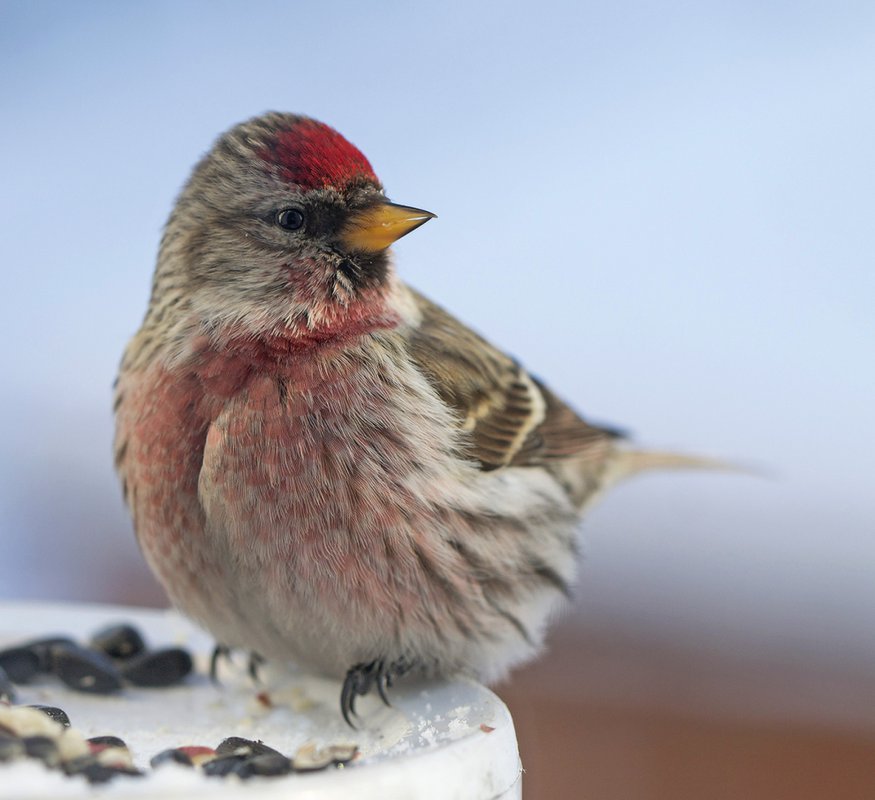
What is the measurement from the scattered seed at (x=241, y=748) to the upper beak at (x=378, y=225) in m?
0.71

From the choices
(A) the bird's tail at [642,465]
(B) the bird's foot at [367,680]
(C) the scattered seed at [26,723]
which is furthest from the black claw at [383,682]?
(A) the bird's tail at [642,465]

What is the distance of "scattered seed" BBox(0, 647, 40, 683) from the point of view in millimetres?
1755

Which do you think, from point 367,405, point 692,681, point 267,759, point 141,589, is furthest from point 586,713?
point 267,759

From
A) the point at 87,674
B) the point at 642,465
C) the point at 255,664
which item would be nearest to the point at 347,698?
the point at 255,664

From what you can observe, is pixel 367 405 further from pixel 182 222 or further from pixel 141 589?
pixel 141 589

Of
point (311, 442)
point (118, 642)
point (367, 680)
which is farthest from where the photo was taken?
point (118, 642)

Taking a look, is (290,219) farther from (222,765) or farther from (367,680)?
(222,765)

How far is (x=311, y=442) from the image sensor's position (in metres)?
1.54

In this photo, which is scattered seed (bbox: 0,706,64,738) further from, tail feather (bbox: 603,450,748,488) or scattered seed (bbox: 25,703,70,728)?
tail feather (bbox: 603,450,748,488)

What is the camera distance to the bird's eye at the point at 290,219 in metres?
1.68

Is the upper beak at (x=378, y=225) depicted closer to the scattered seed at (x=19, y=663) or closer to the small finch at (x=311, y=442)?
the small finch at (x=311, y=442)

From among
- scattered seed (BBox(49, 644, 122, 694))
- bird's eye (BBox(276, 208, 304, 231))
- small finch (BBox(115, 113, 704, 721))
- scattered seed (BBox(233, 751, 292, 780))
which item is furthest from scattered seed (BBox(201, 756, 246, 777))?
bird's eye (BBox(276, 208, 304, 231))

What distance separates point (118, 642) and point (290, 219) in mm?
769

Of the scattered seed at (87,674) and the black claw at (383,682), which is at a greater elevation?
the black claw at (383,682)
